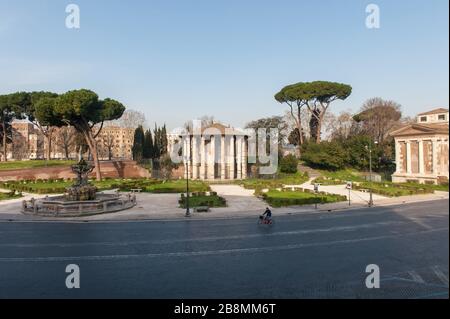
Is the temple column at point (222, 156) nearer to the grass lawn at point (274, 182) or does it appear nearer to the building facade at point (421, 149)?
the grass lawn at point (274, 182)

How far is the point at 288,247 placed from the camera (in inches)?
711

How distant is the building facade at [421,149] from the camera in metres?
50.4

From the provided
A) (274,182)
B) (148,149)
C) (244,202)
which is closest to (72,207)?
(244,202)

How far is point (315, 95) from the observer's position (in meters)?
74.6

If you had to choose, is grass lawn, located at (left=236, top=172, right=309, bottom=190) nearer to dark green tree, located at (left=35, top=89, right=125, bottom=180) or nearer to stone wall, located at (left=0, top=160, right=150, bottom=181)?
stone wall, located at (left=0, top=160, right=150, bottom=181)

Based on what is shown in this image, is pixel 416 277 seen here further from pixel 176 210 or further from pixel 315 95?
pixel 315 95

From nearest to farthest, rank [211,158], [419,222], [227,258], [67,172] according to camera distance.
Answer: [227,258], [419,222], [67,172], [211,158]

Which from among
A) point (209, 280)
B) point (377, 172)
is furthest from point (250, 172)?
point (209, 280)

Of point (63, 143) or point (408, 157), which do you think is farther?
point (63, 143)

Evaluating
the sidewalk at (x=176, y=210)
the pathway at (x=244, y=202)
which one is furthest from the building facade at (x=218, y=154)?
the sidewalk at (x=176, y=210)

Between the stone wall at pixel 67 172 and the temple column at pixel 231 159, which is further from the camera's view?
the temple column at pixel 231 159

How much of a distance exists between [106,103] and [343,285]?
181 feet

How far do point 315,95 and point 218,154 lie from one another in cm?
2639

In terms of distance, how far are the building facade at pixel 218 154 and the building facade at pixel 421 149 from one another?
25.5 m
